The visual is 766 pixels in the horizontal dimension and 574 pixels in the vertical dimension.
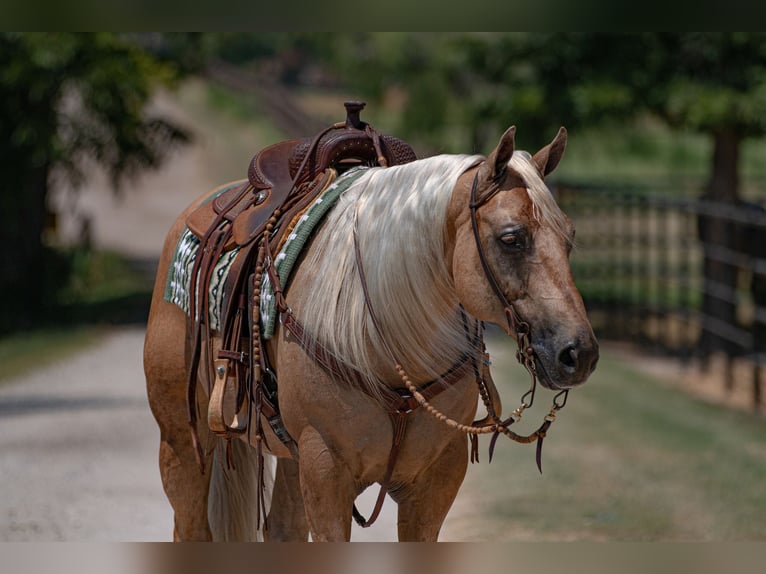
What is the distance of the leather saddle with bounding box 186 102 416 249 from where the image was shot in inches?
142

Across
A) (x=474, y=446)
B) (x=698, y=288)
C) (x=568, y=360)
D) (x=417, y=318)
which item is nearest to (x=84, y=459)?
(x=474, y=446)

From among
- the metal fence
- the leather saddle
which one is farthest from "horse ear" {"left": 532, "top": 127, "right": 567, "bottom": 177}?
the metal fence

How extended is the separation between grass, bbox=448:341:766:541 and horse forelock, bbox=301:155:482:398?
2.48m

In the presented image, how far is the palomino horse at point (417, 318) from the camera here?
2.85 metres

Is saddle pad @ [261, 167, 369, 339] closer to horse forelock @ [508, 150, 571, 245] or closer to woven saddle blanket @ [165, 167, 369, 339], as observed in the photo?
woven saddle blanket @ [165, 167, 369, 339]

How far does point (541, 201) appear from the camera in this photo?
9.48 ft

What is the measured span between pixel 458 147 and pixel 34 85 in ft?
22.7

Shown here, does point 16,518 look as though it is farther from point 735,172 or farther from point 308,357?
point 735,172

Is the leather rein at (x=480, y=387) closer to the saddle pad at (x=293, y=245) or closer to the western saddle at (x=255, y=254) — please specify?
the saddle pad at (x=293, y=245)

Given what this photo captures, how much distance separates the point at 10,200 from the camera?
44.6ft

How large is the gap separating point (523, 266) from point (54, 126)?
1133cm

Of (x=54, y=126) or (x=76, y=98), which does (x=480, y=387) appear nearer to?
(x=54, y=126)

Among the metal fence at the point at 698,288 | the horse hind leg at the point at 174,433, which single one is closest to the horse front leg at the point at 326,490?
the horse hind leg at the point at 174,433

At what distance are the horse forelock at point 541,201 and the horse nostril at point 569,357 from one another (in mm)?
303
